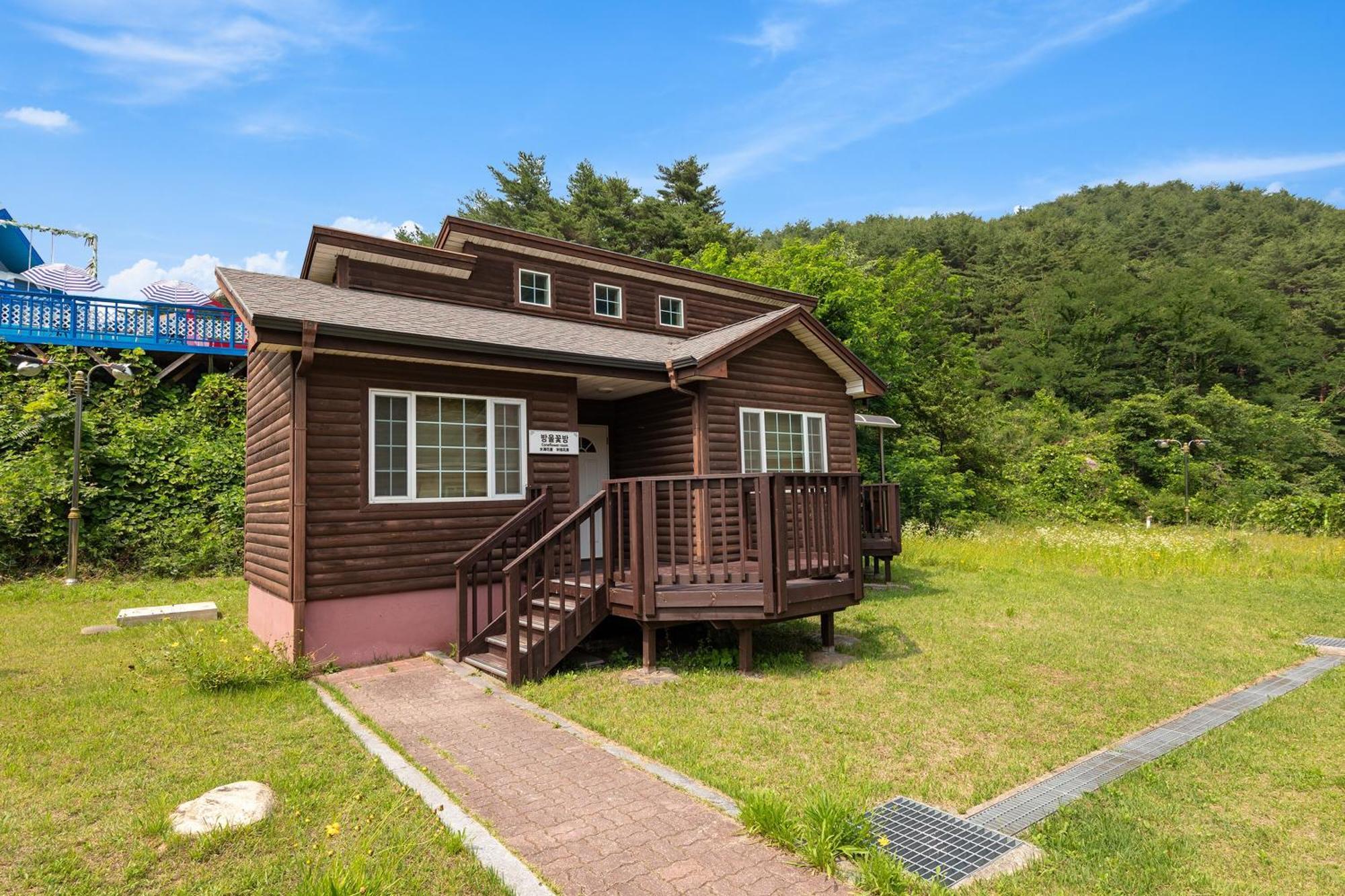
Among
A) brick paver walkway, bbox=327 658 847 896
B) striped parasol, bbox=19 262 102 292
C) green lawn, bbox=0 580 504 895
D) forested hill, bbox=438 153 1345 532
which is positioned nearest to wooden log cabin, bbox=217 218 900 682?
brick paver walkway, bbox=327 658 847 896

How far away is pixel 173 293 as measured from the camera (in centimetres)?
1889

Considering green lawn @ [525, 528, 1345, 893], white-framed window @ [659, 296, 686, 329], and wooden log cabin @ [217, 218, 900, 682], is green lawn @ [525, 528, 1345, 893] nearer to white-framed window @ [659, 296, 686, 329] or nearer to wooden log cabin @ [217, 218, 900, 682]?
wooden log cabin @ [217, 218, 900, 682]

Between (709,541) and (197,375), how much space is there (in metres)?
16.5

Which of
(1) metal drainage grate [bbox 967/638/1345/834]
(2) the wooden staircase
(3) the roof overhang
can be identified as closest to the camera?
(1) metal drainage grate [bbox 967/638/1345/834]

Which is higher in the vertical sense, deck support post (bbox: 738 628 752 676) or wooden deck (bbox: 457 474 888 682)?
wooden deck (bbox: 457 474 888 682)

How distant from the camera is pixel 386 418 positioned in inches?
309

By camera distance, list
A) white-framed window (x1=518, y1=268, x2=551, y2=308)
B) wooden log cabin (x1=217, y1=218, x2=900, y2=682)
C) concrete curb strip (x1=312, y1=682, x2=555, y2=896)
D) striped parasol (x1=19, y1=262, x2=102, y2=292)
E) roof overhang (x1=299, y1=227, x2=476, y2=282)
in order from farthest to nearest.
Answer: striped parasol (x1=19, y1=262, x2=102, y2=292)
white-framed window (x1=518, y1=268, x2=551, y2=308)
roof overhang (x1=299, y1=227, x2=476, y2=282)
wooden log cabin (x1=217, y1=218, x2=900, y2=682)
concrete curb strip (x1=312, y1=682, x2=555, y2=896)

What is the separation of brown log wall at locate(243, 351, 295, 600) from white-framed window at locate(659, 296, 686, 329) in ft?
23.6

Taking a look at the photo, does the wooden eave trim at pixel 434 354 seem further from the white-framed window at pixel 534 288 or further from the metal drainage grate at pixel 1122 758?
the metal drainage grate at pixel 1122 758

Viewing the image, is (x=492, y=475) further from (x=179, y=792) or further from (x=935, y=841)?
(x=935, y=841)

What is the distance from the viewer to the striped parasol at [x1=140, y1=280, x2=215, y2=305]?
18781 millimetres

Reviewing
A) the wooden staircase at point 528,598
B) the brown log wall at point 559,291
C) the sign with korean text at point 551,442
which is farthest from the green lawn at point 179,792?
the brown log wall at point 559,291

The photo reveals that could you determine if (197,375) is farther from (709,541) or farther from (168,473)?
(709,541)

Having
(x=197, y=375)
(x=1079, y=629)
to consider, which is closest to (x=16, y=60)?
(x=197, y=375)
